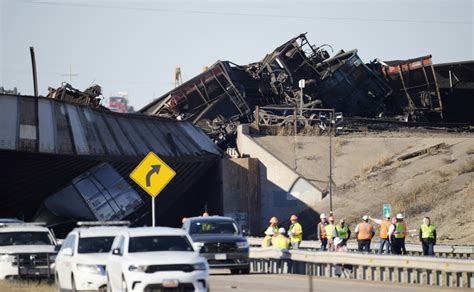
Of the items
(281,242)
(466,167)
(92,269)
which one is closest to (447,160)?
(466,167)

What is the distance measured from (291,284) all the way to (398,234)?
8.50 meters

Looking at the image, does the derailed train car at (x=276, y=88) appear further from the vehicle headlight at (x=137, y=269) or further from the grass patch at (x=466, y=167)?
the vehicle headlight at (x=137, y=269)

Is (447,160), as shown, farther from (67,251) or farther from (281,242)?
(67,251)

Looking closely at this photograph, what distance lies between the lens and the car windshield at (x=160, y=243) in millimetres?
20188

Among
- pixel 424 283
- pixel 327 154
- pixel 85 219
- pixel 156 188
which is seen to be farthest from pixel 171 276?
pixel 327 154

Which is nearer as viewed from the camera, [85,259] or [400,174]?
[85,259]

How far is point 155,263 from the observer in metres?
19.1


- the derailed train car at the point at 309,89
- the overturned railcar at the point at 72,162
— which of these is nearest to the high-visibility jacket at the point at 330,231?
the overturned railcar at the point at 72,162

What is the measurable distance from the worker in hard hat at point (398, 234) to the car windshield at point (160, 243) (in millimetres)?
14807

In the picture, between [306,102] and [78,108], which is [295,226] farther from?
[306,102]

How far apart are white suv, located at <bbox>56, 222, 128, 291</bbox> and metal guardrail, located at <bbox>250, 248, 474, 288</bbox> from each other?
489 centimetres

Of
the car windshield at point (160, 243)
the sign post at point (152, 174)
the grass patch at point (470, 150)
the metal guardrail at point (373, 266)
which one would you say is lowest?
the metal guardrail at point (373, 266)

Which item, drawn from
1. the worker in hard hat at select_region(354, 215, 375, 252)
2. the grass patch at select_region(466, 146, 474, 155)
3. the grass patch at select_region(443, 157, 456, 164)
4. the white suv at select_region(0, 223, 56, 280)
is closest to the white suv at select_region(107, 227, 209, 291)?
the white suv at select_region(0, 223, 56, 280)

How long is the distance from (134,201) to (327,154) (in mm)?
16670
